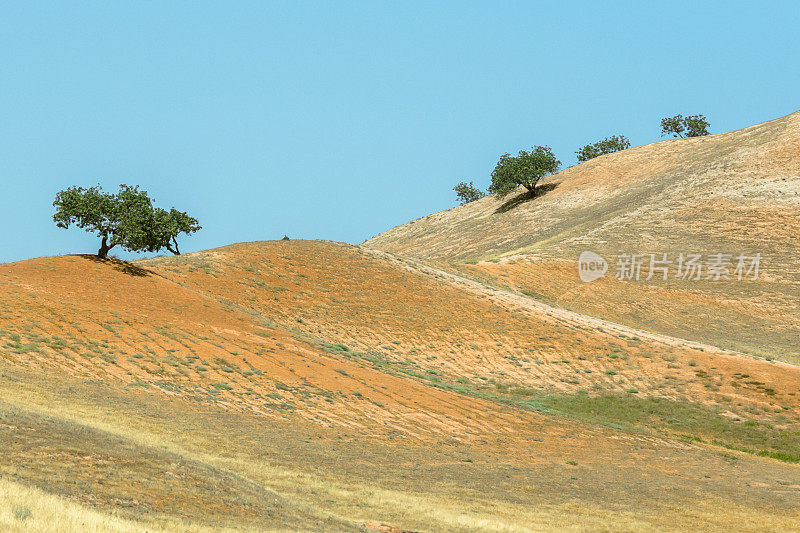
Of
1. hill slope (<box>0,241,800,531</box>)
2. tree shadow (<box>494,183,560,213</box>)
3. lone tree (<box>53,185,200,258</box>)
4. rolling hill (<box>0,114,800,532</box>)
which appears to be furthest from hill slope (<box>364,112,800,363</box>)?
lone tree (<box>53,185,200,258</box>)

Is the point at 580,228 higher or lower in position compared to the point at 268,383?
higher

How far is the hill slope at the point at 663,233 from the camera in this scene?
65.2 m

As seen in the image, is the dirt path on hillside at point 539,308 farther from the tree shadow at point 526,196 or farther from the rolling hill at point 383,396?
the tree shadow at point 526,196

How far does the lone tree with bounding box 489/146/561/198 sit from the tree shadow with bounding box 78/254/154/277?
242 ft

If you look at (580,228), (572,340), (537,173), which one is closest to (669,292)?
(580,228)

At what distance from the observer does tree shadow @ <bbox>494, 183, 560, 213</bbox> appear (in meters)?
110

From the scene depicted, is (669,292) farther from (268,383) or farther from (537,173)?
(268,383)

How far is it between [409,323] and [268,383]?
17161mm

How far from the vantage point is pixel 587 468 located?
28828mm
